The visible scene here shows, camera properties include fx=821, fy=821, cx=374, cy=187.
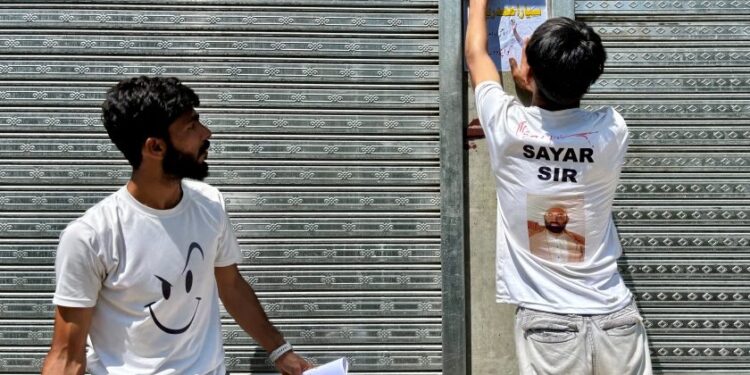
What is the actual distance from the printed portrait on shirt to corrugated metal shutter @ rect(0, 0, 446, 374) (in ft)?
4.05

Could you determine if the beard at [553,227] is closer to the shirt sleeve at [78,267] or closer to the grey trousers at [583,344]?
the grey trousers at [583,344]

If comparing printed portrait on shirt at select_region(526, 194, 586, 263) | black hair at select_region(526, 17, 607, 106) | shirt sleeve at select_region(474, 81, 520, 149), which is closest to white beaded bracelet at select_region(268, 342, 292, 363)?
printed portrait on shirt at select_region(526, 194, 586, 263)

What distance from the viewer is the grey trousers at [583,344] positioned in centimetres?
303

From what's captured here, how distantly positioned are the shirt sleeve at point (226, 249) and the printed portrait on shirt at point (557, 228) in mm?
1212

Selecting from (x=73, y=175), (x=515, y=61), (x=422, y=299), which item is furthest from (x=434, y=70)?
(x=73, y=175)

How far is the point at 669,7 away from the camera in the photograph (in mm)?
4438

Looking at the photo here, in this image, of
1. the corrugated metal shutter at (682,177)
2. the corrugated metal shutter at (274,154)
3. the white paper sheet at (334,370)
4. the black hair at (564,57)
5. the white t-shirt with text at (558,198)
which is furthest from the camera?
the corrugated metal shutter at (682,177)

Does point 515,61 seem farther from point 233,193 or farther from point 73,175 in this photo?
point 73,175

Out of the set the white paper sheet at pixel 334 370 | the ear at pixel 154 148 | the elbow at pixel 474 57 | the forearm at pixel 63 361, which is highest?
the elbow at pixel 474 57

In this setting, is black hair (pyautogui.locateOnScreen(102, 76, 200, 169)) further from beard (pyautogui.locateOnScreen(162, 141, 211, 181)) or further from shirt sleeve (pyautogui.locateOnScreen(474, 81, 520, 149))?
shirt sleeve (pyautogui.locateOnScreen(474, 81, 520, 149))

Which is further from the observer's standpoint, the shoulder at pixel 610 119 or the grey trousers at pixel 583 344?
the shoulder at pixel 610 119

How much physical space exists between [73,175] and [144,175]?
139 centimetres

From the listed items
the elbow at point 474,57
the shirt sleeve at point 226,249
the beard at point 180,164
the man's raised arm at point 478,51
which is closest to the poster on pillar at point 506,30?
the man's raised arm at point 478,51

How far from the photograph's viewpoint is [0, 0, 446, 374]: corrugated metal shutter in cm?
427
